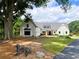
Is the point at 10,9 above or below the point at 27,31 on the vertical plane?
above

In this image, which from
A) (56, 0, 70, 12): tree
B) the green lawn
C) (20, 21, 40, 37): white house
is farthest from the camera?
(20, 21, 40, 37): white house

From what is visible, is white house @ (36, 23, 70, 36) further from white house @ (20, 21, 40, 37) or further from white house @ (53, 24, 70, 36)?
white house @ (20, 21, 40, 37)

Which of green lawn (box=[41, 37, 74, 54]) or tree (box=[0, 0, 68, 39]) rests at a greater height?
tree (box=[0, 0, 68, 39])

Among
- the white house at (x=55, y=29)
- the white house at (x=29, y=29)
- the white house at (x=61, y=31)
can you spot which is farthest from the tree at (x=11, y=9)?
the white house at (x=61, y=31)

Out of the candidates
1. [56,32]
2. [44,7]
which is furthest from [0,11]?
[56,32]

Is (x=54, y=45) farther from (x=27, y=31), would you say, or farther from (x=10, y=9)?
(x=27, y=31)

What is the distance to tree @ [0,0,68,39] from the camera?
3250 cm

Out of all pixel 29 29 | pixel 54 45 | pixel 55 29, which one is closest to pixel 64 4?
pixel 54 45

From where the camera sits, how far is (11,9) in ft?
108

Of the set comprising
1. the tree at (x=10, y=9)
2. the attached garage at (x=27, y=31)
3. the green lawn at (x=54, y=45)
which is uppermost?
the tree at (x=10, y=9)

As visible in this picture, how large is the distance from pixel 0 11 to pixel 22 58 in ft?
65.5

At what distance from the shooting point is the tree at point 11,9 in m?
32.5

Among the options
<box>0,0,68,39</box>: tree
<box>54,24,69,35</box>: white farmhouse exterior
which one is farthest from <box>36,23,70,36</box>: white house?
<box>0,0,68,39</box>: tree

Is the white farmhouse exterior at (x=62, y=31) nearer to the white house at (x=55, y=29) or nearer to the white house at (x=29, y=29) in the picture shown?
the white house at (x=55, y=29)
